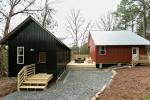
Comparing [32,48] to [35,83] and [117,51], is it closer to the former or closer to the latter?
[35,83]

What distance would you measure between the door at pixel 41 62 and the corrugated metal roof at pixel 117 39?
394 inches

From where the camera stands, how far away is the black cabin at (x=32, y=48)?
1578cm

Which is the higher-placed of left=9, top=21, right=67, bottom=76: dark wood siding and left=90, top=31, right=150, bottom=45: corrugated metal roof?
left=90, top=31, right=150, bottom=45: corrugated metal roof

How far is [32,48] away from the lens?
16219 millimetres

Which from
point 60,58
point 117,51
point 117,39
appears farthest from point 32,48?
point 117,39

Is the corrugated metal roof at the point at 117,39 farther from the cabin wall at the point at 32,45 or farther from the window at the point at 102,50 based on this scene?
the cabin wall at the point at 32,45

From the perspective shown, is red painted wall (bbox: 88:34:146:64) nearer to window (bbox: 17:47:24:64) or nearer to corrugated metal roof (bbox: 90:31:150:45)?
corrugated metal roof (bbox: 90:31:150:45)

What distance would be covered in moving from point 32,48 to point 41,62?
126 cm

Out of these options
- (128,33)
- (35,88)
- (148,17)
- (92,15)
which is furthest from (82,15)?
(35,88)

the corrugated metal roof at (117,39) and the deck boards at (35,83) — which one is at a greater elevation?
the corrugated metal roof at (117,39)

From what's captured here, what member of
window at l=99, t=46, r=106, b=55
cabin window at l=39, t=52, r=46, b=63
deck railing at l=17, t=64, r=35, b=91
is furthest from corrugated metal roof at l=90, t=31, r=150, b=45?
deck railing at l=17, t=64, r=35, b=91

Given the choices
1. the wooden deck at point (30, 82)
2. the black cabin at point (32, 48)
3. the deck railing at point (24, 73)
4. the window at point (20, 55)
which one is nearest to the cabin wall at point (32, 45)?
the black cabin at point (32, 48)

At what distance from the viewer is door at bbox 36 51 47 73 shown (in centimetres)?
1592

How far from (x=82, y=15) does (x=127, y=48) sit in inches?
1264
